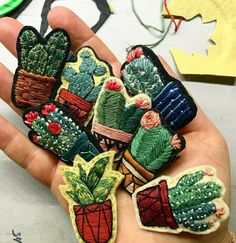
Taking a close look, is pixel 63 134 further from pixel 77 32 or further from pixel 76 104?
pixel 77 32


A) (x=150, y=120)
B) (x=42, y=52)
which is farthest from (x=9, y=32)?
(x=150, y=120)

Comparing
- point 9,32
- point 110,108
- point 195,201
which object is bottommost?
point 195,201

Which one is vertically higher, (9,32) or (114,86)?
(9,32)

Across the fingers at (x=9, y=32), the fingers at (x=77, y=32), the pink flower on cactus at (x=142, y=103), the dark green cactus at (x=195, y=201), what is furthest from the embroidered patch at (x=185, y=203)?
the fingers at (x=9, y=32)

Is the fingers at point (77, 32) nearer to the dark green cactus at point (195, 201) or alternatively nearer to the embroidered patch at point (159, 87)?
the embroidered patch at point (159, 87)

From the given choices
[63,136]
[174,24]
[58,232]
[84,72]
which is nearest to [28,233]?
[58,232]

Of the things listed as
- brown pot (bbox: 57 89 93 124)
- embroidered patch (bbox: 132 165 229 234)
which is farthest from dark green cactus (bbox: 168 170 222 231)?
brown pot (bbox: 57 89 93 124)

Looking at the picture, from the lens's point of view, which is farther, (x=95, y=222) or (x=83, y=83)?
(x=83, y=83)
